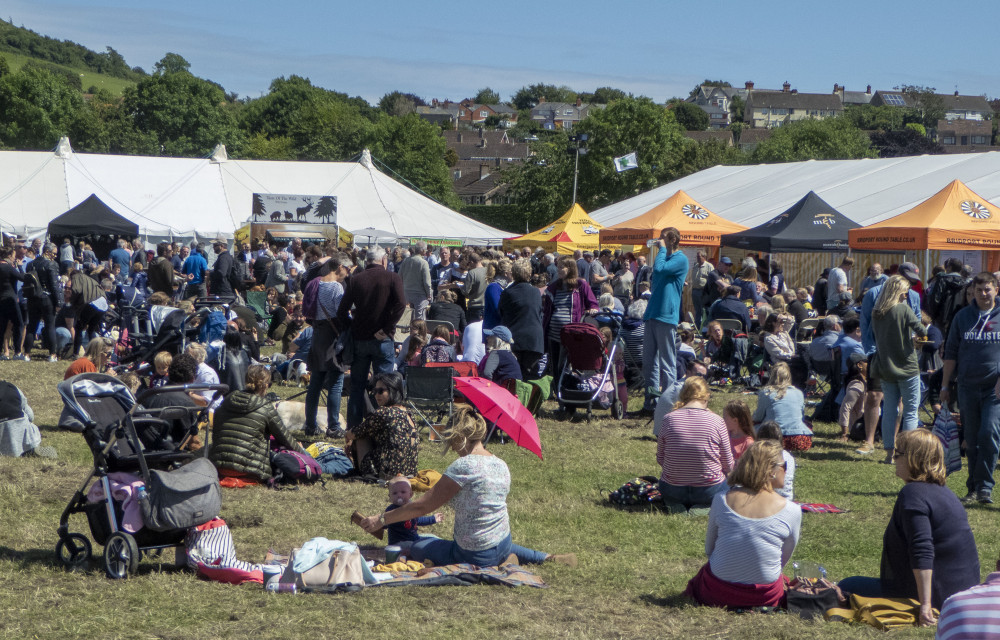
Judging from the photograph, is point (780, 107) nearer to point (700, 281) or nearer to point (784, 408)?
point (700, 281)

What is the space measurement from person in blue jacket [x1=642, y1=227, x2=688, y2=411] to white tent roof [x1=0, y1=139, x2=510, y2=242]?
2261 cm

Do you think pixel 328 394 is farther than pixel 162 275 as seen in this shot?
No

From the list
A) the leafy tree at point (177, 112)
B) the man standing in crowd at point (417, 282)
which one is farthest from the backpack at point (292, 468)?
the leafy tree at point (177, 112)

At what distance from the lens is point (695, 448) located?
710 cm

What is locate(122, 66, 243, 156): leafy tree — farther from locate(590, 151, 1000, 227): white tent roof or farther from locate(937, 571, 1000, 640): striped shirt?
locate(937, 571, 1000, 640): striped shirt

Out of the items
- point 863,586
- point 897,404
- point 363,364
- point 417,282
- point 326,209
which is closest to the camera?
point 863,586

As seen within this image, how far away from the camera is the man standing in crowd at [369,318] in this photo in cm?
913

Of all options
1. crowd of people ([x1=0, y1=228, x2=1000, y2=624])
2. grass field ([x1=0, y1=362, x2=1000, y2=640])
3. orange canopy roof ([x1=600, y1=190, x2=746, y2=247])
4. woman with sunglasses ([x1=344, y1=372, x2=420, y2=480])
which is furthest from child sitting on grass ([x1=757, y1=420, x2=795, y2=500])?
orange canopy roof ([x1=600, y1=190, x2=746, y2=247])

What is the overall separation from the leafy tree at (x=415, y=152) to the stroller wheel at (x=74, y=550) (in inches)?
2912

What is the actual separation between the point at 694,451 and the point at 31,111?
261 feet

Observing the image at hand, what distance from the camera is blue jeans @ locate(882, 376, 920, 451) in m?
8.91

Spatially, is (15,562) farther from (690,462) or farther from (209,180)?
(209,180)

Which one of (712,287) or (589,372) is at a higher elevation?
(712,287)

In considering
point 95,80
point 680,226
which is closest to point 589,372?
point 680,226
